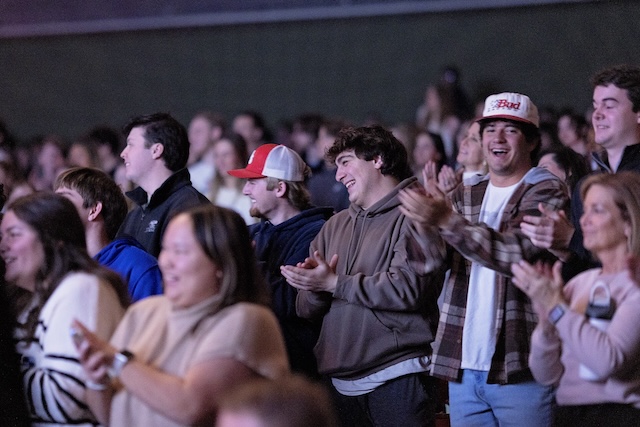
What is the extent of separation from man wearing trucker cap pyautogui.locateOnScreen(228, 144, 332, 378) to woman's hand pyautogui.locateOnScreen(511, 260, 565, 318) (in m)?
1.62

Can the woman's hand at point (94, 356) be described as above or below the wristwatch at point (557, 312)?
below

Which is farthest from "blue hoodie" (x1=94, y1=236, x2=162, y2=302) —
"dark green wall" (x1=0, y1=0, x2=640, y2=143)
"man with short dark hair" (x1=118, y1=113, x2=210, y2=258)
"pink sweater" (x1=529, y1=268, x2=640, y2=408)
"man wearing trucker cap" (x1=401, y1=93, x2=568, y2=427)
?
"dark green wall" (x1=0, y1=0, x2=640, y2=143)

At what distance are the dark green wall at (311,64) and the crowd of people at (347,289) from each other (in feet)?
15.3

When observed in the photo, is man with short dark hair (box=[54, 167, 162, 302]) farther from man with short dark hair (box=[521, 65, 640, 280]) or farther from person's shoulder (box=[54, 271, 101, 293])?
man with short dark hair (box=[521, 65, 640, 280])

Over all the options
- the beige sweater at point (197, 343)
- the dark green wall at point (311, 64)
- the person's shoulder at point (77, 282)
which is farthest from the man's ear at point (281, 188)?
the dark green wall at point (311, 64)

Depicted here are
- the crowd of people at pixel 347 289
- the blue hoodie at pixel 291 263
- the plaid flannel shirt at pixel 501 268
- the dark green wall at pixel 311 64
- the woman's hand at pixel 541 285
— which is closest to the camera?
the crowd of people at pixel 347 289

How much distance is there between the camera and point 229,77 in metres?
11.8

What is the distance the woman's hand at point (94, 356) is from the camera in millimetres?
2904

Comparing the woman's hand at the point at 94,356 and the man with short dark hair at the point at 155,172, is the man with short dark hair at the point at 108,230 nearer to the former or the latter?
the man with short dark hair at the point at 155,172

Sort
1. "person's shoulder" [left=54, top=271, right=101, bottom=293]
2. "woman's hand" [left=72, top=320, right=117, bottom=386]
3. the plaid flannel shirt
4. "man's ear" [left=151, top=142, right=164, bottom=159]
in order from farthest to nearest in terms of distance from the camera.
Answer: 1. "man's ear" [left=151, top=142, right=164, bottom=159]
2. the plaid flannel shirt
3. "person's shoulder" [left=54, top=271, right=101, bottom=293]
4. "woman's hand" [left=72, top=320, right=117, bottom=386]

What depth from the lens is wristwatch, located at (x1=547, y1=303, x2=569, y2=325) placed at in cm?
311

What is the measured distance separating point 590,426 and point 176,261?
1.38 metres

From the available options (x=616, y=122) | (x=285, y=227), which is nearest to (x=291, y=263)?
(x=285, y=227)

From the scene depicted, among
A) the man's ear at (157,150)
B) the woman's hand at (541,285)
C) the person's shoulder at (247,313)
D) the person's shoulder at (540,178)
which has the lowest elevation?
the person's shoulder at (247,313)
